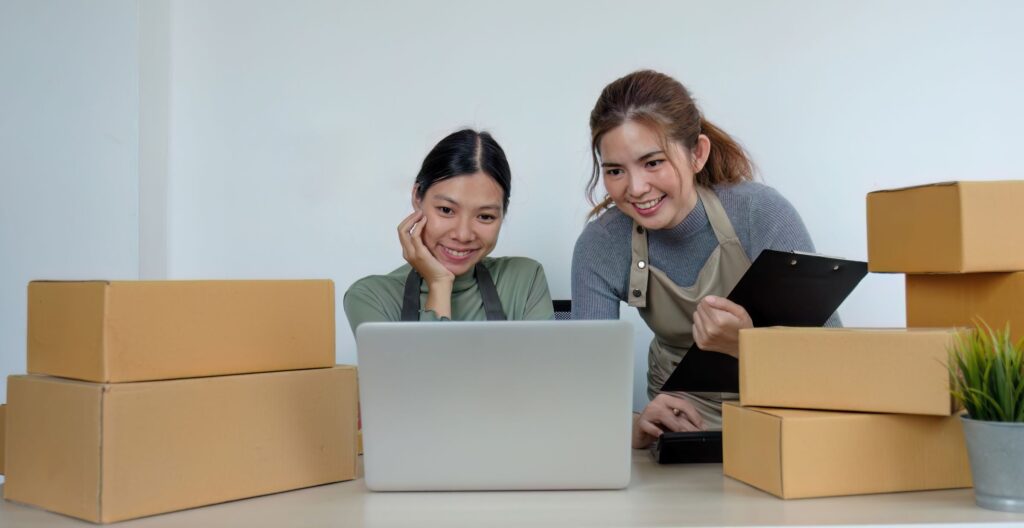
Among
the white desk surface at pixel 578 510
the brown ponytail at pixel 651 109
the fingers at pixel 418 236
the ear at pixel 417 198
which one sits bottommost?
the white desk surface at pixel 578 510

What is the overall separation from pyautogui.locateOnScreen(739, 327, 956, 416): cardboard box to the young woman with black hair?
84cm

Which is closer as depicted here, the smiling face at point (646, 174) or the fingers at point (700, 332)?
the fingers at point (700, 332)

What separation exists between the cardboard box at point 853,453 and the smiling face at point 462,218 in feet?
2.92

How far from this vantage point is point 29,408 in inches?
43.5

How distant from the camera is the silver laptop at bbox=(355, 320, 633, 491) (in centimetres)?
103

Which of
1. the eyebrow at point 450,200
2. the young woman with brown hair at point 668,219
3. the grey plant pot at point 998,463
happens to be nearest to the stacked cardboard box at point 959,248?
the grey plant pot at point 998,463

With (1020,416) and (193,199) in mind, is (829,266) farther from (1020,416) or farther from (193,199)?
(193,199)

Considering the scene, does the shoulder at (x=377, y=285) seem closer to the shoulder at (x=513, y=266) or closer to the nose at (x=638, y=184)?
the shoulder at (x=513, y=266)

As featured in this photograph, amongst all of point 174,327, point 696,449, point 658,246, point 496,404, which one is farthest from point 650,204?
point 174,327

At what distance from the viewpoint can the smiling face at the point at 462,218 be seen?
1.88m

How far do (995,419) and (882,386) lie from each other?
0.13 m

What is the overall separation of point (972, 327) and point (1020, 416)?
0.24m

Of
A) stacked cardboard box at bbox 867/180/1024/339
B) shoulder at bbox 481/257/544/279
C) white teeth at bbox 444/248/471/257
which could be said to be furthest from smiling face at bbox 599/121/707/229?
stacked cardboard box at bbox 867/180/1024/339

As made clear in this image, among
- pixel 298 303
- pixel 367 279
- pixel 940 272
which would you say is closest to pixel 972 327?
pixel 940 272
